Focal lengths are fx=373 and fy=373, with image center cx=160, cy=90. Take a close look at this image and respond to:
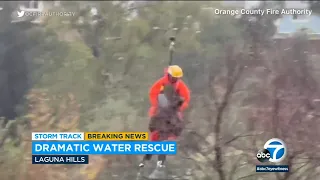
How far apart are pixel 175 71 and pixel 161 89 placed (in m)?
0.15

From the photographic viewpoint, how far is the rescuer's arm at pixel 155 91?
244cm

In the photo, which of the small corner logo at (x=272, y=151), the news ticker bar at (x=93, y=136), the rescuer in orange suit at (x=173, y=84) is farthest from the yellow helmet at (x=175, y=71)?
the small corner logo at (x=272, y=151)

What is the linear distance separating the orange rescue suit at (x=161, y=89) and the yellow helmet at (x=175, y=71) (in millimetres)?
36

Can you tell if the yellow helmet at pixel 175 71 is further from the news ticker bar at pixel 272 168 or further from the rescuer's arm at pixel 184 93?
the news ticker bar at pixel 272 168

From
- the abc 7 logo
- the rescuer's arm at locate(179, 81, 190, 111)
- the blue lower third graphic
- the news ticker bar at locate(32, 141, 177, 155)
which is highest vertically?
the rescuer's arm at locate(179, 81, 190, 111)

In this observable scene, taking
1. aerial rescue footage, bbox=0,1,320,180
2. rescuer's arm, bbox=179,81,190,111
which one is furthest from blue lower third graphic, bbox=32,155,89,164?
rescuer's arm, bbox=179,81,190,111

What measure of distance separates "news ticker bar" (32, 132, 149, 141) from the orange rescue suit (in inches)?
7.3

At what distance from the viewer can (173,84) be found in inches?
96.0

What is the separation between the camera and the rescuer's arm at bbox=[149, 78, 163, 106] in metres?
2.44

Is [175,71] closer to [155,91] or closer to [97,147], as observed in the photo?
[155,91]

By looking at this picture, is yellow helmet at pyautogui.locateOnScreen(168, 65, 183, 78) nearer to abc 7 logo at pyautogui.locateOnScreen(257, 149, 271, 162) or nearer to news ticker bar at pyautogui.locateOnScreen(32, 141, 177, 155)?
news ticker bar at pyautogui.locateOnScreen(32, 141, 177, 155)

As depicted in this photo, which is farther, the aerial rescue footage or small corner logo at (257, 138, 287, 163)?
small corner logo at (257, 138, 287, 163)

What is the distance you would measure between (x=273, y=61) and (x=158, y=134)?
2.95 ft

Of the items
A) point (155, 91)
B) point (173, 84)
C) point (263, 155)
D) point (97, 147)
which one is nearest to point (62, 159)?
point (97, 147)
